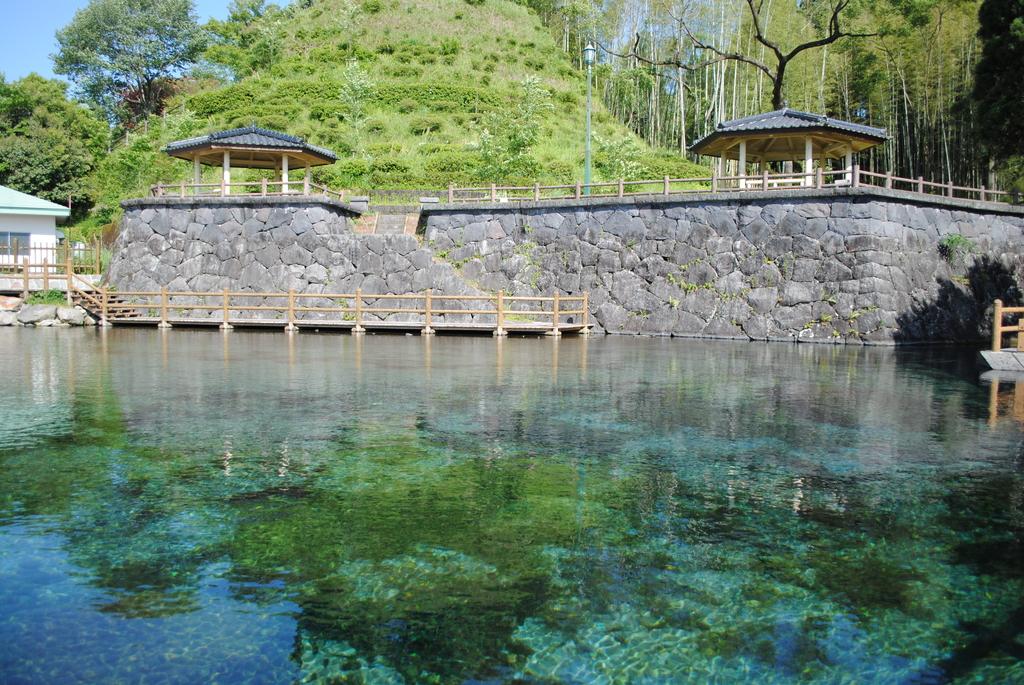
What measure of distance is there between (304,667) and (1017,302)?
27.1 m

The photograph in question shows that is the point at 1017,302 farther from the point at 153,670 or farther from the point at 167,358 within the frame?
the point at 153,670

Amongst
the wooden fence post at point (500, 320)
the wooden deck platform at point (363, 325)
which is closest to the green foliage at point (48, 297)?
the wooden deck platform at point (363, 325)

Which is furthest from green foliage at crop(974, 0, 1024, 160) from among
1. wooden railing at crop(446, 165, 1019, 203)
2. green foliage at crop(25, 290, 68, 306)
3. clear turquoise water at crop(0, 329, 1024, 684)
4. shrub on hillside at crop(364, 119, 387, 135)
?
shrub on hillside at crop(364, 119, 387, 135)

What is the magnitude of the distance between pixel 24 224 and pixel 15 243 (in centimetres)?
127

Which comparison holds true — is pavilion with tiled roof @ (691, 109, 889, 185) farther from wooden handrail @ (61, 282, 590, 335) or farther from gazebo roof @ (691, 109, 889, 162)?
wooden handrail @ (61, 282, 590, 335)

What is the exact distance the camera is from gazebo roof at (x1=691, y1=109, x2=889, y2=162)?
2403 cm

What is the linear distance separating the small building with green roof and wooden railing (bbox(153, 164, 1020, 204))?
17.4 ft

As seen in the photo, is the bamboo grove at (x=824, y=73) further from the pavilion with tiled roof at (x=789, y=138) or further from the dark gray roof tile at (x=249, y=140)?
the dark gray roof tile at (x=249, y=140)

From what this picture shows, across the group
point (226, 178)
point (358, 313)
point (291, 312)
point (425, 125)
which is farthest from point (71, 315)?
point (425, 125)

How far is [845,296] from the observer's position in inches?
894

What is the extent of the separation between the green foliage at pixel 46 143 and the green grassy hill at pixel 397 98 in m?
1.41

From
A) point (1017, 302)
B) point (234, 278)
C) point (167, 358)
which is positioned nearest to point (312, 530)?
point (167, 358)

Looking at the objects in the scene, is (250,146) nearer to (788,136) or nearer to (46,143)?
(788,136)

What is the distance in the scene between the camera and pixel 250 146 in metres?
27.8
